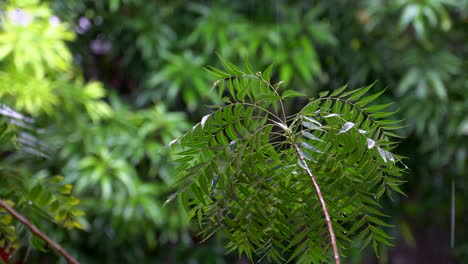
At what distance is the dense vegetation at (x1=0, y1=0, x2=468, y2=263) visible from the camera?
4.33 feet

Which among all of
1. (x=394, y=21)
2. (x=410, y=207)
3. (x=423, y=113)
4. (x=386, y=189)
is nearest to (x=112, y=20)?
(x=394, y=21)

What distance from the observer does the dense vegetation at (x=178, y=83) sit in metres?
1.32

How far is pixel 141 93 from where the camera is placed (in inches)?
66.9

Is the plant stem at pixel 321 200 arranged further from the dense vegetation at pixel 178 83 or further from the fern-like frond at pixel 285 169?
the dense vegetation at pixel 178 83

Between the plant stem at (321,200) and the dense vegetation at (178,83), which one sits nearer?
the plant stem at (321,200)

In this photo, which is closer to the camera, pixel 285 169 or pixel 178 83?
pixel 285 169

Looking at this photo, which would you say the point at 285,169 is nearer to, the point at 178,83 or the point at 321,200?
the point at 321,200

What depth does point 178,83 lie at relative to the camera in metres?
1.47

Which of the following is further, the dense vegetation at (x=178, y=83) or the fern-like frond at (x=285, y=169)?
the dense vegetation at (x=178, y=83)

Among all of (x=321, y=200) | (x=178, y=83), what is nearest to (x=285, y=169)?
(x=321, y=200)

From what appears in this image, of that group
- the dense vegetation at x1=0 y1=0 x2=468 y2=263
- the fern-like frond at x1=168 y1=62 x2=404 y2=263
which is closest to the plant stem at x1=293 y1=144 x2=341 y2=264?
the fern-like frond at x1=168 y1=62 x2=404 y2=263

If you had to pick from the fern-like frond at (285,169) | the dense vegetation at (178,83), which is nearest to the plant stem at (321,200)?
the fern-like frond at (285,169)

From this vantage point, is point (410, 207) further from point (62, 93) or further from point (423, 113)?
point (62, 93)

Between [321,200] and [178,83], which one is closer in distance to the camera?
[321,200]
